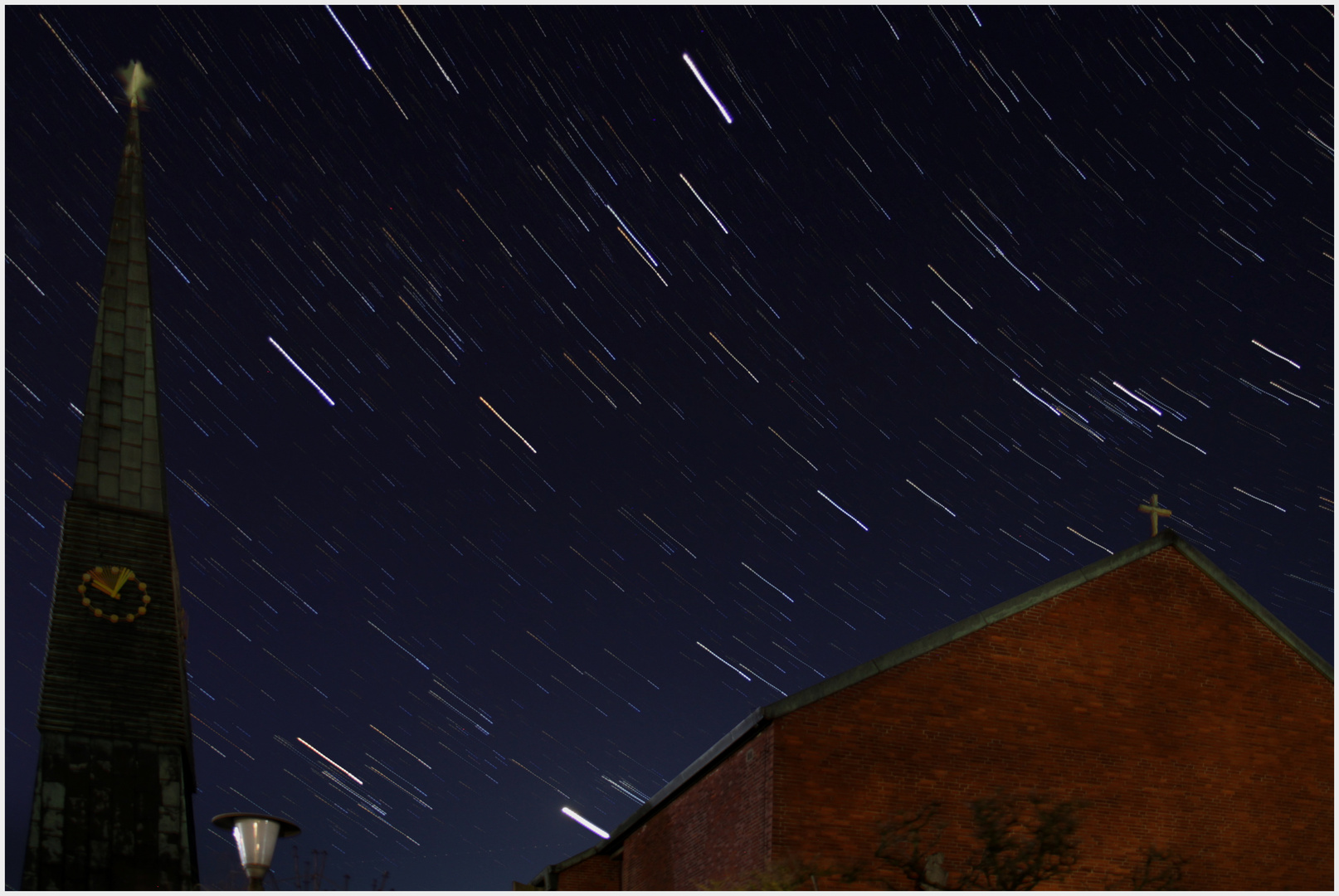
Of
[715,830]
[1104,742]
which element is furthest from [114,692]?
[1104,742]

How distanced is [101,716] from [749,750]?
10.6 m

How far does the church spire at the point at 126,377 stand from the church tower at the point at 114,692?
35mm

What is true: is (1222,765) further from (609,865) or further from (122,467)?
(122,467)

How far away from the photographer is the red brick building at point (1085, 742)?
17.8m

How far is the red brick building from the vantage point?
17.8 meters

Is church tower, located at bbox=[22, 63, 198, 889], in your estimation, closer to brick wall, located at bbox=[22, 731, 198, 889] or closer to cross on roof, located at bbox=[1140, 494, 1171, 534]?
brick wall, located at bbox=[22, 731, 198, 889]

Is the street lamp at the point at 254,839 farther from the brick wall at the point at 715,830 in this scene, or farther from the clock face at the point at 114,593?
the clock face at the point at 114,593


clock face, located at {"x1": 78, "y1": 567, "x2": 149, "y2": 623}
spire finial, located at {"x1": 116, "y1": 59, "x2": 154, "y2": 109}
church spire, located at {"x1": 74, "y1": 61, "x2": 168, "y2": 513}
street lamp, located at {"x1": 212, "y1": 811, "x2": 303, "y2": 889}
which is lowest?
street lamp, located at {"x1": 212, "y1": 811, "x2": 303, "y2": 889}

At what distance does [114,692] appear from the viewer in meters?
20.7

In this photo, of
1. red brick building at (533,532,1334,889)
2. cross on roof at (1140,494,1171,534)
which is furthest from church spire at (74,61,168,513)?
cross on roof at (1140,494,1171,534)

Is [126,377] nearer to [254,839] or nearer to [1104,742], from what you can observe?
[254,839]

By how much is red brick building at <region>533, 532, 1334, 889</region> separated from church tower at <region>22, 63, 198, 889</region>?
28.1 feet

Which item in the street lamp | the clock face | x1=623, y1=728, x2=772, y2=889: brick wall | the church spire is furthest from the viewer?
the church spire

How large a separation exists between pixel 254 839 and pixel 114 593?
36.6ft
